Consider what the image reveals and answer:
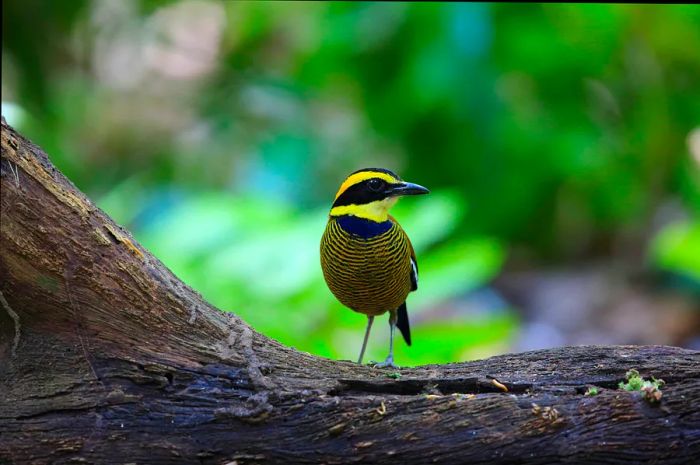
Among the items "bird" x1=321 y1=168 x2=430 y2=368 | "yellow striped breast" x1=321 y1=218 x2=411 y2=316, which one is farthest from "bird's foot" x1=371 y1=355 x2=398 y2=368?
"yellow striped breast" x1=321 y1=218 x2=411 y2=316

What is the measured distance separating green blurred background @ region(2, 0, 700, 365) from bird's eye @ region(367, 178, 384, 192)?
263 centimetres

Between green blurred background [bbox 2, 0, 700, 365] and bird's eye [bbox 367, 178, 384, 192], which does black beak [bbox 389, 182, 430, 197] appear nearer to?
bird's eye [bbox 367, 178, 384, 192]

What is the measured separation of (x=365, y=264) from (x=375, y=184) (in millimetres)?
364

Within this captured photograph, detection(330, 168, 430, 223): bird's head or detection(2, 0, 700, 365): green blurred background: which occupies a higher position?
detection(2, 0, 700, 365): green blurred background

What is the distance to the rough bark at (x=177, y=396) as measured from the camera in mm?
2891

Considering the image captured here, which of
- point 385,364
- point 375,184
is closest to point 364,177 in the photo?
point 375,184

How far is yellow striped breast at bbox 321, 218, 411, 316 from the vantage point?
380 centimetres

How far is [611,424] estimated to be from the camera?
292 cm

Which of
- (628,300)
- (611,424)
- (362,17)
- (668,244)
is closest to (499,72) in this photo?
(362,17)

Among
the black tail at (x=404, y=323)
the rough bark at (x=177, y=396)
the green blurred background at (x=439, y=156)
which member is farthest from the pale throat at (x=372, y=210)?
the green blurred background at (x=439, y=156)

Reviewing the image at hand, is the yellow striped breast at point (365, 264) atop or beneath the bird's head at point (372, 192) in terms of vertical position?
beneath

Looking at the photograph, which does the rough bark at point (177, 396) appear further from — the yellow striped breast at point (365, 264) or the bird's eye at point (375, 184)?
the bird's eye at point (375, 184)

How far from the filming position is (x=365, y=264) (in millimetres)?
3803

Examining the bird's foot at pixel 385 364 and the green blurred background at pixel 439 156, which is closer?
the bird's foot at pixel 385 364
